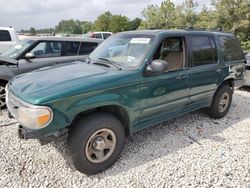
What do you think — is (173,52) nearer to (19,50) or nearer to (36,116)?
(36,116)

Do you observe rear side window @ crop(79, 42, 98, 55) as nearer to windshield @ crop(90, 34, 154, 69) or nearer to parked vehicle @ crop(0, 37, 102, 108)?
parked vehicle @ crop(0, 37, 102, 108)

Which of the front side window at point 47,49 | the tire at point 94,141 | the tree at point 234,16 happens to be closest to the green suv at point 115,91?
the tire at point 94,141

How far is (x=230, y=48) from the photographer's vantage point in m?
5.11

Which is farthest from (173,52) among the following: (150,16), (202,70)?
(150,16)

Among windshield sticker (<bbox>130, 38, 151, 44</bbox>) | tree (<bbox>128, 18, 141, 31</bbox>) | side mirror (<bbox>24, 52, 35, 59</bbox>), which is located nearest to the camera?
windshield sticker (<bbox>130, 38, 151, 44</bbox>)

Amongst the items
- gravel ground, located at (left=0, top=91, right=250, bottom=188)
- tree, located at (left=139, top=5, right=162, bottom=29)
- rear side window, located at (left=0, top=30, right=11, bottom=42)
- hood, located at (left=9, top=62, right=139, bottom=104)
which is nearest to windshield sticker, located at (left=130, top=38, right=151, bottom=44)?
hood, located at (left=9, top=62, right=139, bottom=104)

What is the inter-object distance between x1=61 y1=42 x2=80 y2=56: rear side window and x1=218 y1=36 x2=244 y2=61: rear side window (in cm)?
357

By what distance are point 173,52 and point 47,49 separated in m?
3.39

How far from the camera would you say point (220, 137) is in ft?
14.2

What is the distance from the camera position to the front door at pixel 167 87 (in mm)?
3529

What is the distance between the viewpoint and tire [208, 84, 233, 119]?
494 cm

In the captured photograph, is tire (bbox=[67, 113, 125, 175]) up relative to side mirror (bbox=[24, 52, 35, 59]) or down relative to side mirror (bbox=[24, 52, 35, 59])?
down

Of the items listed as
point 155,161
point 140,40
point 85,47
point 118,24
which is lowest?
point 155,161

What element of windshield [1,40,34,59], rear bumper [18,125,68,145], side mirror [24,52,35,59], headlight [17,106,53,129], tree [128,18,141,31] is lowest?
rear bumper [18,125,68,145]
